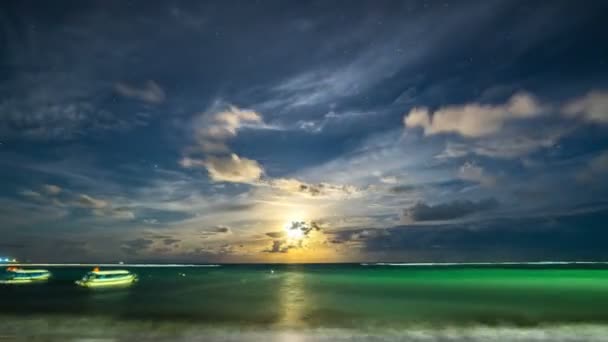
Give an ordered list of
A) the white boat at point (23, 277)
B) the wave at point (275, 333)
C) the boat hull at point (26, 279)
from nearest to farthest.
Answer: the wave at point (275, 333) < the boat hull at point (26, 279) < the white boat at point (23, 277)

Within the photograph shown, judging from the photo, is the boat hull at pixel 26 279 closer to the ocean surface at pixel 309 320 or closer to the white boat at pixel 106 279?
the white boat at pixel 106 279

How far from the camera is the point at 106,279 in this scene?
3159 inches

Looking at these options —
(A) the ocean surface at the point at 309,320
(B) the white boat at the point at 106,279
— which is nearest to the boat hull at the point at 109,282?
(B) the white boat at the point at 106,279

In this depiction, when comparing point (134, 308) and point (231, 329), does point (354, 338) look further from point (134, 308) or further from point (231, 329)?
point (134, 308)

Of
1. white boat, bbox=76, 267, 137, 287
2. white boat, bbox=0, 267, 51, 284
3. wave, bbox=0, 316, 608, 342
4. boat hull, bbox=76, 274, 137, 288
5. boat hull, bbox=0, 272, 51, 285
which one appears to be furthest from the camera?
white boat, bbox=0, 267, 51, 284

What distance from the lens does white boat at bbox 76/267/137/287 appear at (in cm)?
7734

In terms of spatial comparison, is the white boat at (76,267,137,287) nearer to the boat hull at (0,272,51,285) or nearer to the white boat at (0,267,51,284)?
the boat hull at (0,272,51,285)

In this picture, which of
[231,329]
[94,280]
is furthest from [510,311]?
[94,280]

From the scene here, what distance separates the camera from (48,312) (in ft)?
136

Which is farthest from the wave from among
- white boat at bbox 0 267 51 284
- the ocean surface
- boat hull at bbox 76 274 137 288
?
white boat at bbox 0 267 51 284

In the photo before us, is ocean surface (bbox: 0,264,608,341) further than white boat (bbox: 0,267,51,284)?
No

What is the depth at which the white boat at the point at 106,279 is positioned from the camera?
7734 cm

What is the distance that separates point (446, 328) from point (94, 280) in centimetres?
7273

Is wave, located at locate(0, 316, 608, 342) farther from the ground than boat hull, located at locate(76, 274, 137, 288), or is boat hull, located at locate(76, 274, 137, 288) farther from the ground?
boat hull, located at locate(76, 274, 137, 288)
